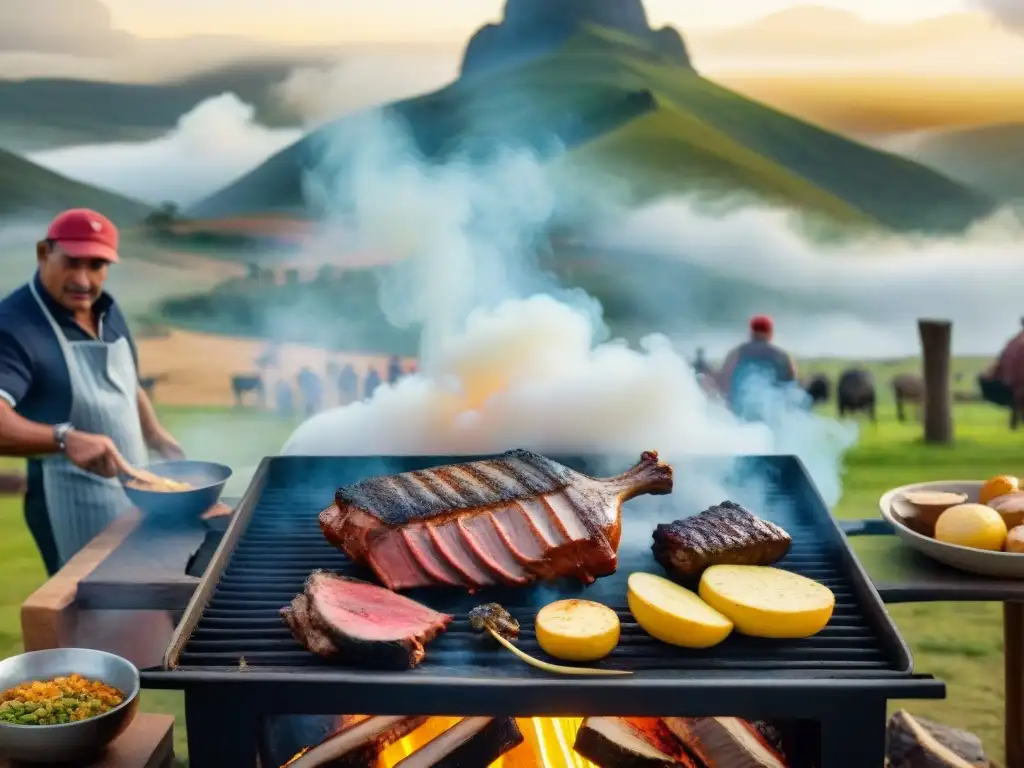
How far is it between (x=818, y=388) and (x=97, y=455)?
9.75 metres

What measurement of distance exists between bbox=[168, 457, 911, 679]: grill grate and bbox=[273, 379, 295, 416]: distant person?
733 centimetres

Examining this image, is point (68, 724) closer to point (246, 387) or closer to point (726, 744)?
point (726, 744)

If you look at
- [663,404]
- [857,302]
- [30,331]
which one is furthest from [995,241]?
[30,331]

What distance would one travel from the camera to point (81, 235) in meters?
4.70

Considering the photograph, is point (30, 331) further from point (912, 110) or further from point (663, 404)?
point (912, 110)

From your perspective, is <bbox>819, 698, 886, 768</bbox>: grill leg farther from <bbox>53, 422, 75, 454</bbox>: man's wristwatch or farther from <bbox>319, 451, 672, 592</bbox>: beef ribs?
<bbox>53, 422, 75, 454</bbox>: man's wristwatch

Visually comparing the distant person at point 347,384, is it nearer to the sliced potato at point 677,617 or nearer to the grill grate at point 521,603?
the grill grate at point 521,603

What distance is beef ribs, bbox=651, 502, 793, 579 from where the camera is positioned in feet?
9.79

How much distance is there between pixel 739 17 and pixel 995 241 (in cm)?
444

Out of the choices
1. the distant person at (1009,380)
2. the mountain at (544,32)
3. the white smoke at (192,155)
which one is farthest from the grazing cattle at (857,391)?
the white smoke at (192,155)

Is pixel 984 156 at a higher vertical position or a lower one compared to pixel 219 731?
higher

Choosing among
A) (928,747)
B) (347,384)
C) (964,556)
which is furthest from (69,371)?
(347,384)

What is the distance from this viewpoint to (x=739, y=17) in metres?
10.7

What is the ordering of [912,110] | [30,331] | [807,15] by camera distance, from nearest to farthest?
[30,331] < [807,15] < [912,110]
